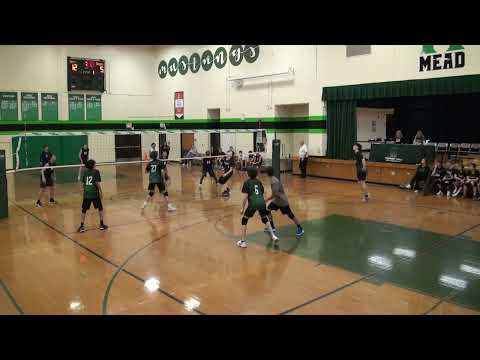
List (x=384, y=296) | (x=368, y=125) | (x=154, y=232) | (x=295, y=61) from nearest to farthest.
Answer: (x=384, y=296) < (x=154, y=232) < (x=295, y=61) < (x=368, y=125)

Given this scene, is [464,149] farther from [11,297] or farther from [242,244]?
[11,297]

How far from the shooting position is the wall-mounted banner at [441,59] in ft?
48.3

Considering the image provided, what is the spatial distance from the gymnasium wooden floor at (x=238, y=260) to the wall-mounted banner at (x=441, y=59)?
5.07 metres

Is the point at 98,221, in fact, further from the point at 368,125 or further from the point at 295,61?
the point at 368,125

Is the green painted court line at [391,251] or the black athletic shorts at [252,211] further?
the black athletic shorts at [252,211]

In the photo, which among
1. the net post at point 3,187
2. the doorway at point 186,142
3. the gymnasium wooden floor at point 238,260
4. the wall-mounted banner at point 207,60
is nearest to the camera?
the gymnasium wooden floor at point 238,260

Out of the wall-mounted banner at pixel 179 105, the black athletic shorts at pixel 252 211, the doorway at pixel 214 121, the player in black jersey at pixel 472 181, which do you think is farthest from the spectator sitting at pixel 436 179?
the wall-mounted banner at pixel 179 105

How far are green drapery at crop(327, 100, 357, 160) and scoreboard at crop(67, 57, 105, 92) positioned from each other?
579 inches

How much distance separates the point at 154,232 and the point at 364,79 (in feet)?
39.4

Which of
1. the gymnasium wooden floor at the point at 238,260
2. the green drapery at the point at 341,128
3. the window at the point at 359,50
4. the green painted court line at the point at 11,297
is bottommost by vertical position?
the green painted court line at the point at 11,297

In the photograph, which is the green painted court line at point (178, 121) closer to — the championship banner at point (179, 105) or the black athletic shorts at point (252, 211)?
the championship banner at point (179, 105)

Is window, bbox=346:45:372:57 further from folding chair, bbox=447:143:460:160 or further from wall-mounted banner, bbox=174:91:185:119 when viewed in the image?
wall-mounted banner, bbox=174:91:185:119
